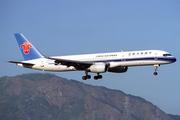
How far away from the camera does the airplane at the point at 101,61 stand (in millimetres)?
70250

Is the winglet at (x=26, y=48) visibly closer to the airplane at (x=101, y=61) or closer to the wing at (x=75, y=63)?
the airplane at (x=101, y=61)

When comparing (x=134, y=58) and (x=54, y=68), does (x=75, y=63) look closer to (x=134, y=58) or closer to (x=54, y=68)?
(x=54, y=68)

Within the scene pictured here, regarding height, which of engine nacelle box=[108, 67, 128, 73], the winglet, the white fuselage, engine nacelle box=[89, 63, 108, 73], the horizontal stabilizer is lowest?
engine nacelle box=[108, 67, 128, 73]

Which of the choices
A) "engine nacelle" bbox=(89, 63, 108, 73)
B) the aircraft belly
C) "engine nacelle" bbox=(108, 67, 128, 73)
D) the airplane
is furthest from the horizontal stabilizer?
"engine nacelle" bbox=(108, 67, 128, 73)

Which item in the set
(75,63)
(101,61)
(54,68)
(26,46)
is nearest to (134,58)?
(101,61)

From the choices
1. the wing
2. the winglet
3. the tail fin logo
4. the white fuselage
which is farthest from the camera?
the tail fin logo

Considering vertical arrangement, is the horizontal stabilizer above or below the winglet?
below

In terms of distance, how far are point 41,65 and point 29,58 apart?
427 centimetres

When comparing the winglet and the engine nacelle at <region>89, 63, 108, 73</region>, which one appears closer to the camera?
the engine nacelle at <region>89, 63, 108, 73</region>

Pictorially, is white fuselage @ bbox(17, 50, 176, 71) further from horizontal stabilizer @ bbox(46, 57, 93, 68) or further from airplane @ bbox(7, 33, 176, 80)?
horizontal stabilizer @ bbox(46, 57, 93, 68)

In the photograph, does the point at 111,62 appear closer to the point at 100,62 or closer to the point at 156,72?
the point at 100,62

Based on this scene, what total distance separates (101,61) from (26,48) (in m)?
20.0

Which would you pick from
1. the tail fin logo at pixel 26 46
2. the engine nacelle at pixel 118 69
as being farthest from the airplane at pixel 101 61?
the tail fin logo at pixel 26 46

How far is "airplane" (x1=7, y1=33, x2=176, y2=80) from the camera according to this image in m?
70.2
